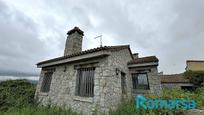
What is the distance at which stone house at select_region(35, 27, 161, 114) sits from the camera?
488 centimetres

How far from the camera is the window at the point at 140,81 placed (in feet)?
25.7

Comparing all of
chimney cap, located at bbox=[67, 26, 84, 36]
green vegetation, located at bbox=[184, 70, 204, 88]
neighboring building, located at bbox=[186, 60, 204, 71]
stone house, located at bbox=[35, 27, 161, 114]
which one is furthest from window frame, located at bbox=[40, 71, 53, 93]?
neighboring building, located at bbox=[186, 60, 204, 71]

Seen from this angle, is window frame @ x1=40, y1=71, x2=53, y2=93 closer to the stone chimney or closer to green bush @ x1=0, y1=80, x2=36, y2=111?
green bush @ x1=0, y1=80, x2=36, y2=111

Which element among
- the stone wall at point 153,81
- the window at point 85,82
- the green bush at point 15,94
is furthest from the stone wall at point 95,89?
the stone wall at point 153,81

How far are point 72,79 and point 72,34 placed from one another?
4757mm

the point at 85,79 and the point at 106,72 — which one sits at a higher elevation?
the point at 106,72

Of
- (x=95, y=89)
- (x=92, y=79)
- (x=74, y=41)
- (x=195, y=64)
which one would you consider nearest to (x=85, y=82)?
(x=92, y=79)

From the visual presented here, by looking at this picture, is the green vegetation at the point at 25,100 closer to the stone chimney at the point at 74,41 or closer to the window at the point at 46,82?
the window at the point at 46,82

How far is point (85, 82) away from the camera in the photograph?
5.68 m

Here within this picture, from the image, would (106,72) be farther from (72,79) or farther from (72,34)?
(72,34)

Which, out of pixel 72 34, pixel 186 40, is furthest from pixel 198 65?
pixel 72 34

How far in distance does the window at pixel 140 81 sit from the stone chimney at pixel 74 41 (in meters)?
5.13

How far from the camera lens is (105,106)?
4.47 metres

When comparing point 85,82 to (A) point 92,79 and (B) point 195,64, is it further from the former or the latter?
(B) point 195,64
